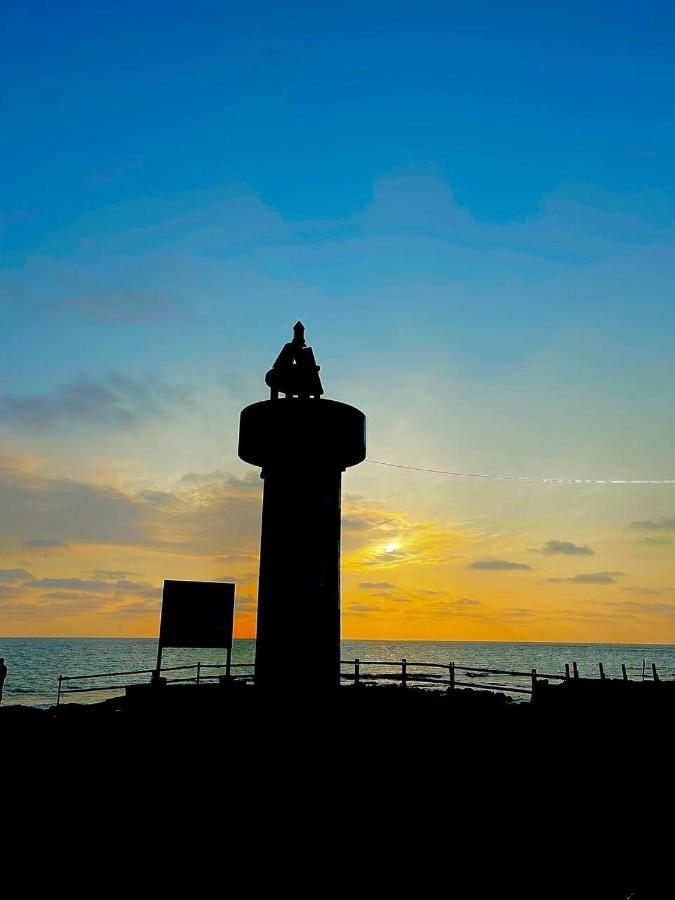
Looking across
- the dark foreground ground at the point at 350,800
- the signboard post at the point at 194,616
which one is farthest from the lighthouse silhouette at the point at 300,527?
the signboard post at the point at 194,616

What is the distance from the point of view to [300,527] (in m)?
9.44

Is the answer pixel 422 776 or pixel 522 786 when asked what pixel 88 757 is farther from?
pixel 522 786

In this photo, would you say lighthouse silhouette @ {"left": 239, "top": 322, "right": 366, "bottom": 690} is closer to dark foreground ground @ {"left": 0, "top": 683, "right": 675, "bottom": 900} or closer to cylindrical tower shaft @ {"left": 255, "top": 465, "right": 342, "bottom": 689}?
cylindrical tower shaft @ {"left": 255, "top": 465, "right": 342, "bottom": 689}

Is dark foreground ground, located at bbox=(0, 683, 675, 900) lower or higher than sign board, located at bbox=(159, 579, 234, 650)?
lower

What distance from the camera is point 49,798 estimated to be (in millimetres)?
8734

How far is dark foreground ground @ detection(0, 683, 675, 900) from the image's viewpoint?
6.51 m

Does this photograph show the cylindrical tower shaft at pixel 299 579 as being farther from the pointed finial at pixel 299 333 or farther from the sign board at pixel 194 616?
the sign board at pixel 194 616

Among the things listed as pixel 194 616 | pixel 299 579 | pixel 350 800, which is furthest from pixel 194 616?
pixel 350 800

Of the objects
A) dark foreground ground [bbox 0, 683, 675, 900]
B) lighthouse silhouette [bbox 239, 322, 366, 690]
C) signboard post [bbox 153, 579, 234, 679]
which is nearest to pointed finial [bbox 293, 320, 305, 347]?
lighthouse silhouette [bbox 239, 322, 366, 690]

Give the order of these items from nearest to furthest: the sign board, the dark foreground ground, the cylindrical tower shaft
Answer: the dark foreground ground, the cylindrical tower shaft, the sign board

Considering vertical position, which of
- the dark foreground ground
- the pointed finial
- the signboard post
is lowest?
the dark foreground ground

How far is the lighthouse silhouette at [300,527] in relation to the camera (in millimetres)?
9211

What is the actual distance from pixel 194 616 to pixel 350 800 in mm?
10837

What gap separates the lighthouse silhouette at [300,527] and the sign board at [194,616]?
30.4 feet
